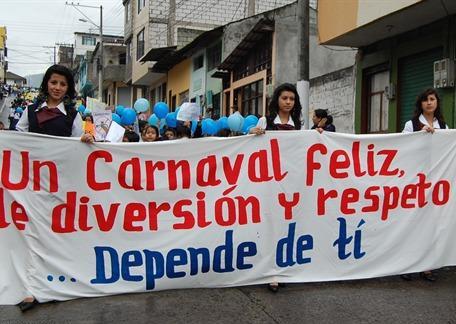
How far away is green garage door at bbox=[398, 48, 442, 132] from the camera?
967 cm

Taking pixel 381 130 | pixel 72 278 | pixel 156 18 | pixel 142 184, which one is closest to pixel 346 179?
pixel 142 184

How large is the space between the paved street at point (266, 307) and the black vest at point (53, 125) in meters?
1.37

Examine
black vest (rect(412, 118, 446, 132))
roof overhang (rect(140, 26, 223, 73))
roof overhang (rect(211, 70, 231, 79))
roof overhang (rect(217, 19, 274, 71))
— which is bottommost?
black vest (rect(412, 118, 446, 132))

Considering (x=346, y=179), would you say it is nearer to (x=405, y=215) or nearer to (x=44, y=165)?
(x=405, y=215)

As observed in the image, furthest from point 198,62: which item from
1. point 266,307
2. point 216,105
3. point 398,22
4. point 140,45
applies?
point 266,307

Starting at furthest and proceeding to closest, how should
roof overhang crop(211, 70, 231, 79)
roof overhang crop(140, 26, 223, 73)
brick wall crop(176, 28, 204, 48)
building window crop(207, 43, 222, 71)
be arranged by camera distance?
1. brick wall crop(176, 28, 204, 48)
2. building window crop(207, 43, 222, 71)
3. roof overhang crop(140, 26, 223, 73)
4. roof overhang crop(211, 70, 231, 79)

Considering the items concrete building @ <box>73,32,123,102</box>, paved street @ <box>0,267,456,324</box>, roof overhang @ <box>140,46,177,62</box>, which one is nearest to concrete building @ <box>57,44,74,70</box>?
concrete building @ <box>73,32,123,102</box>

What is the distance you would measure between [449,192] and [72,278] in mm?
3445

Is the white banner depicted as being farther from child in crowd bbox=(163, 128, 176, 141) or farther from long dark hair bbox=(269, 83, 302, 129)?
child in crowd bbox=(163, 128, 176, 141)

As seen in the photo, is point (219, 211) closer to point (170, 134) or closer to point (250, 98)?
point (170, 134)

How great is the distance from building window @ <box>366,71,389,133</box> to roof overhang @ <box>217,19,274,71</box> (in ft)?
17.5

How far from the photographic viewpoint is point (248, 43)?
17.5 meters

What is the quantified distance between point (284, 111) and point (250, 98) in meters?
13.6

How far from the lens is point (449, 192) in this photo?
16.1 ft
